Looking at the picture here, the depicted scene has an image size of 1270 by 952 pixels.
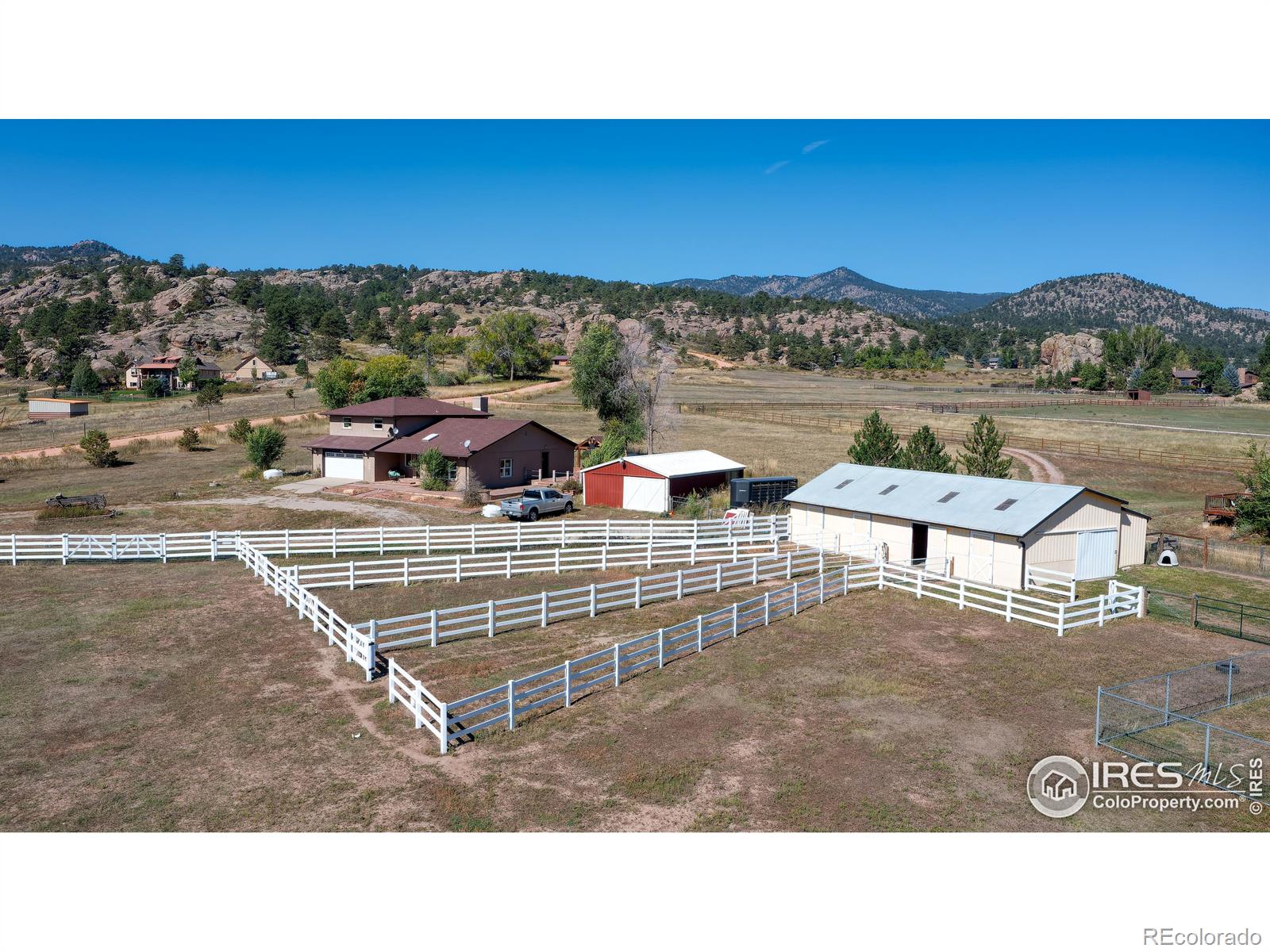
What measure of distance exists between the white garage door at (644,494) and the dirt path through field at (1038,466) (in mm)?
24114

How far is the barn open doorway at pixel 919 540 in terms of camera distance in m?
31.0

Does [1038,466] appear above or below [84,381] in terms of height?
below

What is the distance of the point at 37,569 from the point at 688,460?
28.4 m

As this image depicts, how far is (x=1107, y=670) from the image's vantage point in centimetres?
1919

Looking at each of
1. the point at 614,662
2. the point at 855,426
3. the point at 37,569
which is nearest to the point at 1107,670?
the point at 614,662

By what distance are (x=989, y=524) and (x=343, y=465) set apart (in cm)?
3754

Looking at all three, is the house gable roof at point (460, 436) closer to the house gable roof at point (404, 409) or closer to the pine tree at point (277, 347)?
the house gable roof at point (404, 409)

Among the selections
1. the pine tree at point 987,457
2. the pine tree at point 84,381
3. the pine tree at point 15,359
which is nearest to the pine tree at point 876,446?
the pine tree at point 987,457

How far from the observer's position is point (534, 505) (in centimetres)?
3978

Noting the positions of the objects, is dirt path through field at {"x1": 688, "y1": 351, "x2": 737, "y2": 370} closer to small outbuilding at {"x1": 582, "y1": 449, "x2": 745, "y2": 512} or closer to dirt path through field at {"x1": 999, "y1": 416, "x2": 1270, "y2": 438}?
dirt path through field at {"x1": 999, "y1": 416, "x2": 1270, "y2": 438}

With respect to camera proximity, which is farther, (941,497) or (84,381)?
(84,381)

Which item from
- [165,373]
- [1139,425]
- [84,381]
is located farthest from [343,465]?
[165,373]

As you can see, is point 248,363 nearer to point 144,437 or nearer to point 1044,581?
point 144,437

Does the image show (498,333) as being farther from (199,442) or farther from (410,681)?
(410,681)
